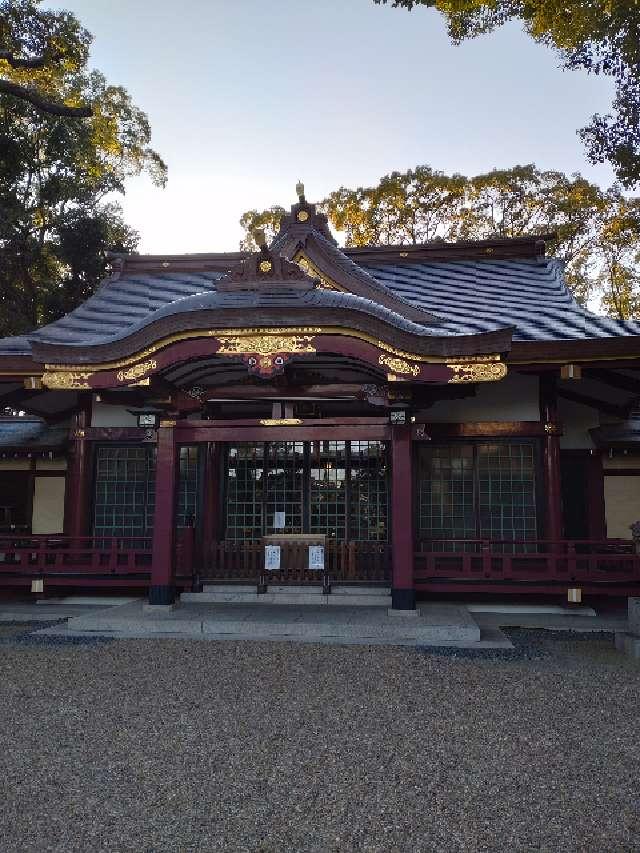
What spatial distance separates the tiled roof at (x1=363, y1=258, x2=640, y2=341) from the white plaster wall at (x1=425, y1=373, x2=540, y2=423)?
3.22 ft

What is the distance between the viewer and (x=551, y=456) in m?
9.87

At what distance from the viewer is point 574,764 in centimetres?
400

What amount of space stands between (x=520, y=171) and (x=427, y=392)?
78.2 feet

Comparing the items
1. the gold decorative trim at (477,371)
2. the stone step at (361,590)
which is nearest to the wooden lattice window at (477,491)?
the stone step at (361,590)

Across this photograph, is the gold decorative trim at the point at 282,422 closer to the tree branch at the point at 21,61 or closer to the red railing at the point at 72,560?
the red railing at the point at 72,560

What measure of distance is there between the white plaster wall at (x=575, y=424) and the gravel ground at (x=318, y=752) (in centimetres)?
436

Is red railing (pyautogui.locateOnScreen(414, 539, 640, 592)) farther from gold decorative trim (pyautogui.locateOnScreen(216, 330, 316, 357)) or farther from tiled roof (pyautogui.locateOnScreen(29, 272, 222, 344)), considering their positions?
tiled roof (pyautogui.locateOnScreen(29, 272, 222, 344))

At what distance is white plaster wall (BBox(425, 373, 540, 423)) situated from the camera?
1017 centimetres

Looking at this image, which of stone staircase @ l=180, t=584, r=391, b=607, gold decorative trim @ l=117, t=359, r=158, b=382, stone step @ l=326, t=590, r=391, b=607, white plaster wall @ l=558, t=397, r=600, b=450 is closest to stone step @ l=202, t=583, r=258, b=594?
stone staircase @ l=180, t=584, r=391, b=607

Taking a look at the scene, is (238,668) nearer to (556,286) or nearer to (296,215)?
(296,215)

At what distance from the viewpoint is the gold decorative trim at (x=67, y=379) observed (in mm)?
8672

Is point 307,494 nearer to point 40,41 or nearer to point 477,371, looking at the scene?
point 477,371

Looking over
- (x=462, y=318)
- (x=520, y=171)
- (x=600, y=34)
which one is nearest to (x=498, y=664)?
(x=462, y=318)

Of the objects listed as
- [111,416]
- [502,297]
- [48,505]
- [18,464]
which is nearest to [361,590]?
[111,416]
